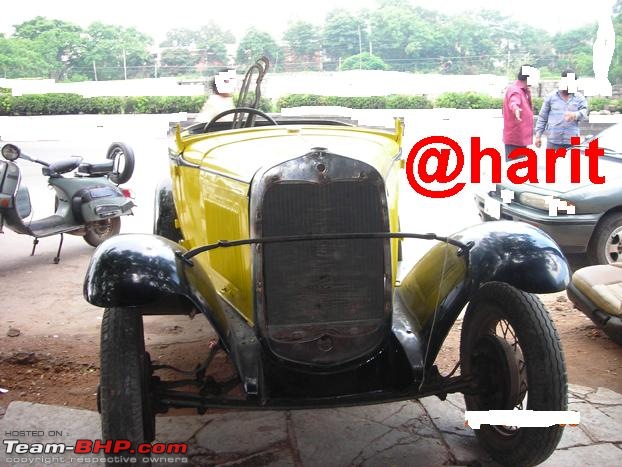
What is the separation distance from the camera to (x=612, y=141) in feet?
23.2

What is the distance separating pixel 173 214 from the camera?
521cm

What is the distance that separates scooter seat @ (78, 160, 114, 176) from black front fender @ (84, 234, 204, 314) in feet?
15.7

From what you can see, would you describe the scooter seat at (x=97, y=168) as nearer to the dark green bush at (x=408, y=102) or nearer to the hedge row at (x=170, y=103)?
the hedge row at (x=170, y=103)

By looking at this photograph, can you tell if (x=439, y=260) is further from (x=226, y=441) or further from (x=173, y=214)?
(x=173, y=214)

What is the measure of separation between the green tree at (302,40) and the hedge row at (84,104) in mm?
4084

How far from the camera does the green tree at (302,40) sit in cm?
2131

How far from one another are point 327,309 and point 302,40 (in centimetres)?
2009

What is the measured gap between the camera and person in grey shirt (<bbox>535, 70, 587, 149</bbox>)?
8.10m

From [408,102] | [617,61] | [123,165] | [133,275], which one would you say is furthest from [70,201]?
[617,61]

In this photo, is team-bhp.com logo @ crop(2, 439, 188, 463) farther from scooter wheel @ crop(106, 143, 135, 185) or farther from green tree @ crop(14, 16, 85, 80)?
green tree @ crop(14, 16, 85, 80)

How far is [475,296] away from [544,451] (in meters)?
0.79

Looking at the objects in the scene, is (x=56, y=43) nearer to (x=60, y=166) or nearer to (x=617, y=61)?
(x=617, y=61)

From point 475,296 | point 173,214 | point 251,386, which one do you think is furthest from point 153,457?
point 173,214

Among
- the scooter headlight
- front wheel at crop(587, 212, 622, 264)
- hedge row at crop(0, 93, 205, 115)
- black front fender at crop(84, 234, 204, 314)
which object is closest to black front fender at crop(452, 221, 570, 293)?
black front fender at crop(84, 234, 204, 314)
